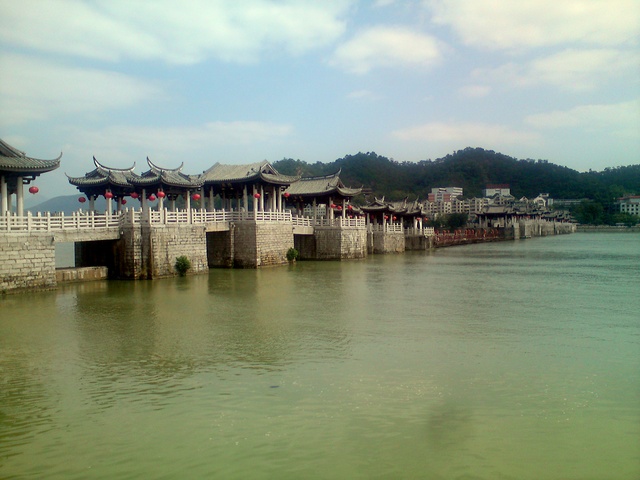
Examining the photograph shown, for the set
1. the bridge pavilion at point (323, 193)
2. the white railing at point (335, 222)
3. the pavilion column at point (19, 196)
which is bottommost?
the white railing at point (335, 222)

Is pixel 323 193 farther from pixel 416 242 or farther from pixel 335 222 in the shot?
pixel 416 242

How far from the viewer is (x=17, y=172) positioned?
18.9 meters

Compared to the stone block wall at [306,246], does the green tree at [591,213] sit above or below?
above

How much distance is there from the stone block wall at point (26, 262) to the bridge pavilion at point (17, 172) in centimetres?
134

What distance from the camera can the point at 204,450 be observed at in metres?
6.20

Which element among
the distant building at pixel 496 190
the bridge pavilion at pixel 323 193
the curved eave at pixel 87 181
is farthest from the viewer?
the distant building at pixel 496 190

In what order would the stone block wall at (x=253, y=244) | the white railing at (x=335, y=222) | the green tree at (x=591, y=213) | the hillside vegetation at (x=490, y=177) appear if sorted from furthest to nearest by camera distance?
the hillside vegetation at (x=490, y=177)
the green tree at (x=591, y=213)
the white railing at (x=335, y=222)
the stone block wall at (x=253, y=244)

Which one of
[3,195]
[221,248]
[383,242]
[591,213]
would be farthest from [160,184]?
[591,213]

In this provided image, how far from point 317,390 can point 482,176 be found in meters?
145

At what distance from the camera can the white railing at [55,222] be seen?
17.8m

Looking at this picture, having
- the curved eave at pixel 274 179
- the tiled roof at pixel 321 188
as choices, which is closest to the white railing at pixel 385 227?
the tiled roof at pixel 321 188

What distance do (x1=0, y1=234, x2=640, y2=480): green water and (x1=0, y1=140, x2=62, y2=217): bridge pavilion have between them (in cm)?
460

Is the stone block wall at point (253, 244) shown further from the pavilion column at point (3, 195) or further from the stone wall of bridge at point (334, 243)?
the pavilion column at point (3, 195)

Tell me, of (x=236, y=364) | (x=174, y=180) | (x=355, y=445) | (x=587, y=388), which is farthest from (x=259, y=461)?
(x=174, y=180)
